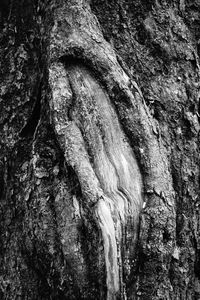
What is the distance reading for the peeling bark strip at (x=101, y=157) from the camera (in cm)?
204

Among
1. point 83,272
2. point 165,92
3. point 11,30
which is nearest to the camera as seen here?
point 83,272

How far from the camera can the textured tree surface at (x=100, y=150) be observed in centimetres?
211

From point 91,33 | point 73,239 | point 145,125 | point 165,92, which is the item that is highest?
point 91,33

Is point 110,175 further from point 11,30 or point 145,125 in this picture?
point 11,30

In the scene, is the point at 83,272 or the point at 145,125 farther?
the point at 145,125

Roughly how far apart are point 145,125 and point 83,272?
69cm

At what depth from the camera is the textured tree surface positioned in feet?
6.92

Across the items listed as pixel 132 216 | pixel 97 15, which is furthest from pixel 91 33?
pixel 132 216

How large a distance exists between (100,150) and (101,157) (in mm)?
32

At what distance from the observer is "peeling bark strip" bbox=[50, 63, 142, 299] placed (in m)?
2.04

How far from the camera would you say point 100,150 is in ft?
7.32

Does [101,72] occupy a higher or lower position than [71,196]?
higher

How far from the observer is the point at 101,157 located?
2.22 metres

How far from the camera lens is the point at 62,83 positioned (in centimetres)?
229
